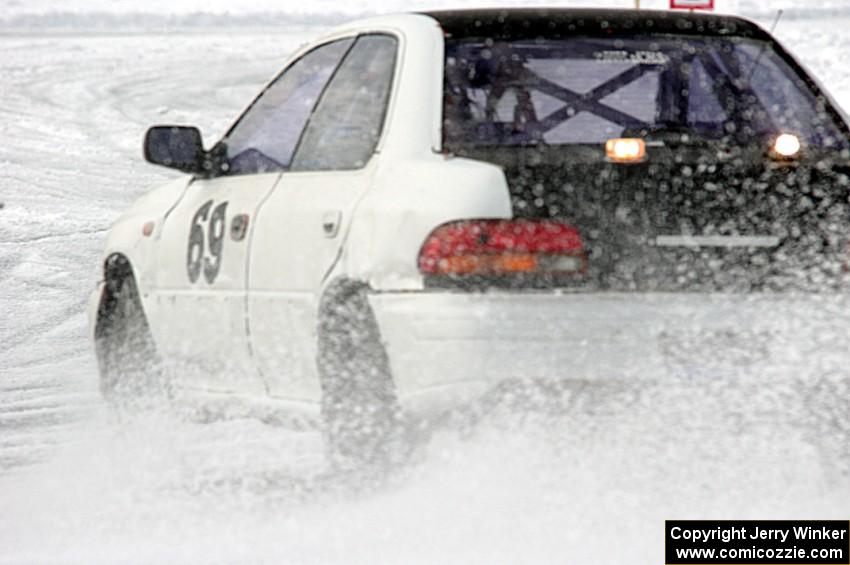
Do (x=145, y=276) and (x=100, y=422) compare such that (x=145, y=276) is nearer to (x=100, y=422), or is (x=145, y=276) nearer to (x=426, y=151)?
(x=100, y=422)

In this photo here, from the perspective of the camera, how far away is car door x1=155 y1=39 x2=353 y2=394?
610cm

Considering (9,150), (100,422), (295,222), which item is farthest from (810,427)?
(9,150)

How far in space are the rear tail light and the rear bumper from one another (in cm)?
7

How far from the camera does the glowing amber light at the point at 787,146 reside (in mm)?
5202

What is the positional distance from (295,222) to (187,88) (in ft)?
66.3

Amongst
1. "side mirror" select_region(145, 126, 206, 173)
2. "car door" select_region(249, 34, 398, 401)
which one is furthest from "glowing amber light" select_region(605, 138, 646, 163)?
"side mirror" select_region(145, 126, 206, 173)

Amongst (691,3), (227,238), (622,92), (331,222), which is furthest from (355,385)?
(691,3)

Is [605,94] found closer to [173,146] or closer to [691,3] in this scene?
[173,146]

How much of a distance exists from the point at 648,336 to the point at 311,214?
1.21m

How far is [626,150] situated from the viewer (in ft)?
16.5

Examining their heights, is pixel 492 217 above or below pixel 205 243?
above

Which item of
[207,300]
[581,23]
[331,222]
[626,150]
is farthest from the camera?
[207,300]

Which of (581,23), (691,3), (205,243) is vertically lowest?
(691,3)

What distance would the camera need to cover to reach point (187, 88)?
2559 cm
